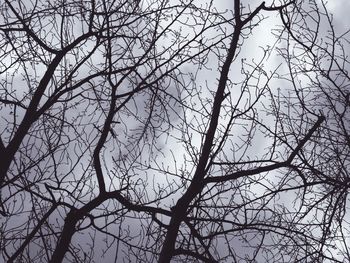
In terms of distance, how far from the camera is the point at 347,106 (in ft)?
20.4

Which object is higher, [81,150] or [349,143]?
[349,143]

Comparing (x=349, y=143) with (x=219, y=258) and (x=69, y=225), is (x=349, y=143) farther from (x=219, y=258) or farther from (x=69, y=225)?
(x=69, y=225)

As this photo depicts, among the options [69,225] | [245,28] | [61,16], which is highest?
[245,28]

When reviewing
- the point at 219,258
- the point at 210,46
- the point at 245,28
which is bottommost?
the point at 219,258

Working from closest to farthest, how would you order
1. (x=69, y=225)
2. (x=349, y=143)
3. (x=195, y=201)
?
(x=69, y=225), (x=195, y=201), (x=349, y=143)

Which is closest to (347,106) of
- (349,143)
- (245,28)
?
(349,143)

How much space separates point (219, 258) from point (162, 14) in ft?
9.43

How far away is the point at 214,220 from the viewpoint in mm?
4602

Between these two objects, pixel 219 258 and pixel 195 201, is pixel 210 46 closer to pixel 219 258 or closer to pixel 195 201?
pixel 195 201

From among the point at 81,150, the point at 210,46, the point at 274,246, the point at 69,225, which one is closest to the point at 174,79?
the point at 210,46

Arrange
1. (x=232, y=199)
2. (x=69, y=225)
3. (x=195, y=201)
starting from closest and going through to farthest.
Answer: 1. (x=69, y=225)
2. (x=195, y=201)
3. (x=232, y=199)

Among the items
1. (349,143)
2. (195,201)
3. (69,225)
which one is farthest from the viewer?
(349,143)

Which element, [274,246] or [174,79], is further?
[274,246]

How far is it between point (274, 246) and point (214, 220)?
126 centimetres
